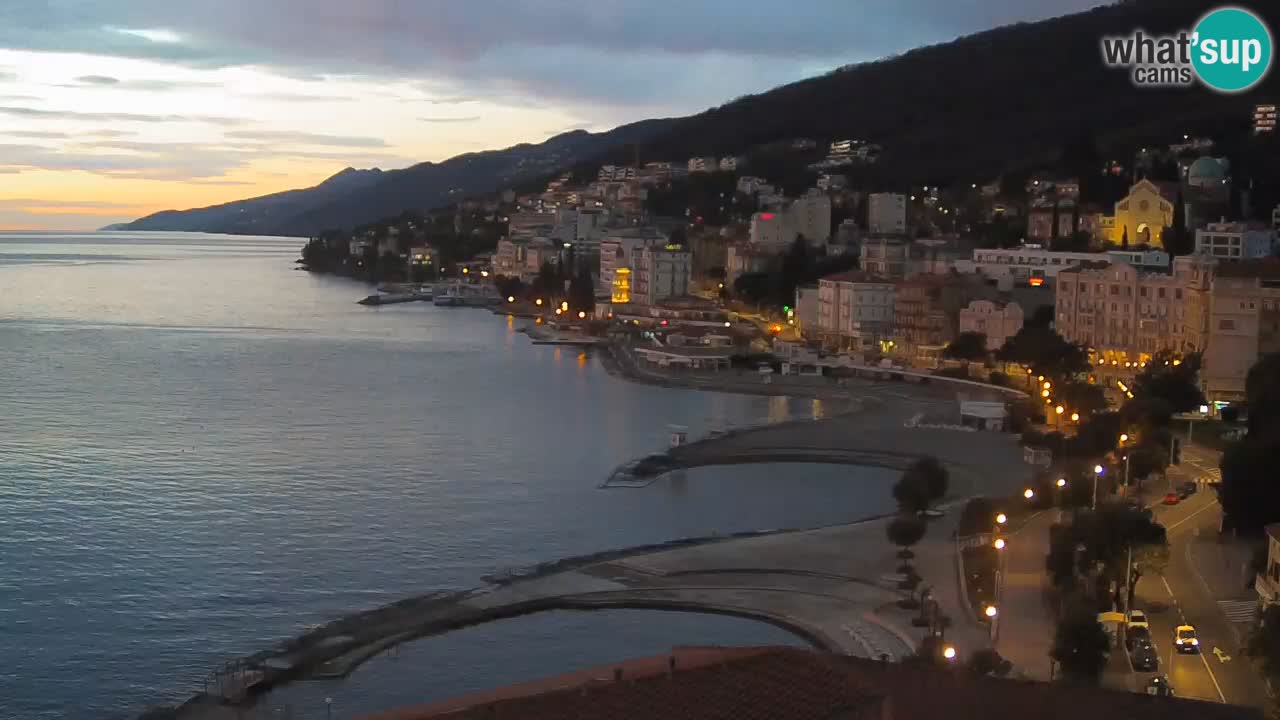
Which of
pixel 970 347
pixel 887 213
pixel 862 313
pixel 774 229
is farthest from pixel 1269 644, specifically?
pixel 887 213

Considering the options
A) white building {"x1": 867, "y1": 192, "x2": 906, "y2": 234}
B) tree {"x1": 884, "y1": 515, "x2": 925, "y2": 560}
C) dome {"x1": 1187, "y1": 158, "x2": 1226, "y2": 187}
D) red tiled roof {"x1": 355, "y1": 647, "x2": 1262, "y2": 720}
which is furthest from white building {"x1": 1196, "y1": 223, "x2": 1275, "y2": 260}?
red tiled roof {"x1": 355, "y1": 647, "x2": 1262, "y2": 720}

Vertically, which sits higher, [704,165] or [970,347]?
[704,165]

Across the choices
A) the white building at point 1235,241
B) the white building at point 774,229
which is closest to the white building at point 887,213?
the white building at point 774,229

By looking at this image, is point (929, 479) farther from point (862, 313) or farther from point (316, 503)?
point (862, 313)

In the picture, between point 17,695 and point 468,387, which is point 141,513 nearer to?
point 17,695

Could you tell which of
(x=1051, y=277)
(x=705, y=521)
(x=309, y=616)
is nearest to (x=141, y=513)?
(x=309, y=616)

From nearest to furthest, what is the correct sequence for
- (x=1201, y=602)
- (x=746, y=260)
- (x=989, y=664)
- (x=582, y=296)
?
(x=989, y=664) < (x=1201, y=602) < (x=746, y=260) < (x=582, y=296)

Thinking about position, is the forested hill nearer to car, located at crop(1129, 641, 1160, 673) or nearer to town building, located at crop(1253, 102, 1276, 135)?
town building, located at crop(1253, 102, 1276, 135)
